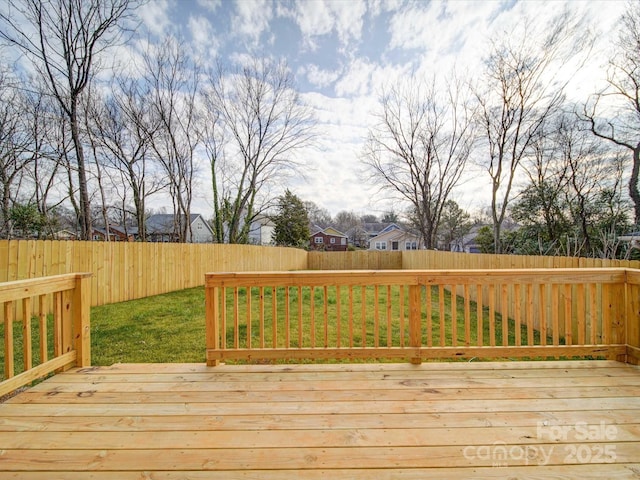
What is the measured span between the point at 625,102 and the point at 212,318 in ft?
41.2

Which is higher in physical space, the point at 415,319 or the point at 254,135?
the point at 254,135

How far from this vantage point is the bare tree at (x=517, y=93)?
27.9 ft

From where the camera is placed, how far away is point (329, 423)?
1764 mm

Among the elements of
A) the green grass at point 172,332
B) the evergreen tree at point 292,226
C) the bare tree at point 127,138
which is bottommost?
the green grass at point 172,332

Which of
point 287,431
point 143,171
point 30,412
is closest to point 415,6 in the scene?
point 287,431

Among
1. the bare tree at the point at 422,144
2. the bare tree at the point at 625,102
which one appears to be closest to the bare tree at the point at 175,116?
the bare tree at the point at 422,144

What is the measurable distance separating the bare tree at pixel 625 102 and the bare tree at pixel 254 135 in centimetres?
1086

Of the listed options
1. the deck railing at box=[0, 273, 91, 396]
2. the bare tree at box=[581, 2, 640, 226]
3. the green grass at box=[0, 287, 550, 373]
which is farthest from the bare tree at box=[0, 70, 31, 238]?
the bare tree at box=[581, 2, 640, 226]

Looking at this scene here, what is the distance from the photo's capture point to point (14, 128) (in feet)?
27.9

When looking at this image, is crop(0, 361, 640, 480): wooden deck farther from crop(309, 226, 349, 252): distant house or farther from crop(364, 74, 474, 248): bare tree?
crop(309, 226, 349, 252): distant house

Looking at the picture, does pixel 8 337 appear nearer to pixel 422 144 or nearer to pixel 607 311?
pixel 607 311

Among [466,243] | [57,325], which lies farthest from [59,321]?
[466,243]

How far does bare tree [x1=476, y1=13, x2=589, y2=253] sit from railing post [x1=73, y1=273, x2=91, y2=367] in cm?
1152

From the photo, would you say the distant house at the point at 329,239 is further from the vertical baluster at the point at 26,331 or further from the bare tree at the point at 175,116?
the vertical baluster at the point at 26,331
